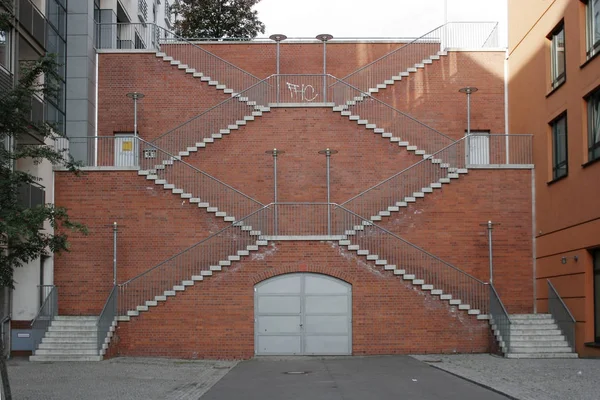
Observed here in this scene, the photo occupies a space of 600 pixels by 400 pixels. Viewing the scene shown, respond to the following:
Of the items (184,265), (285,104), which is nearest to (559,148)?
(285,104)

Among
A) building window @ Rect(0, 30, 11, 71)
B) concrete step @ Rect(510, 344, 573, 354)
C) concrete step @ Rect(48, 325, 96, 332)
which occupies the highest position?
building window @ Rect(0, 30, 11, 71)

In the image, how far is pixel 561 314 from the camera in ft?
81.5

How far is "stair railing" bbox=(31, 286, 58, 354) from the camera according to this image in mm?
25422

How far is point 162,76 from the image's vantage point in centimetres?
3234

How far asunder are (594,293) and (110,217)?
14888 millimetres

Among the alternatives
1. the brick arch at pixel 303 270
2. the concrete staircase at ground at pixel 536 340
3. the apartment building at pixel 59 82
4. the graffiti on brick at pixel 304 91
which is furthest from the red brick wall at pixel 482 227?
the apartment building at pixel 59 82

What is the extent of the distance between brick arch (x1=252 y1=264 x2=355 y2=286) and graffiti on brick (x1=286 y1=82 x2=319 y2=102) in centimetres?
815

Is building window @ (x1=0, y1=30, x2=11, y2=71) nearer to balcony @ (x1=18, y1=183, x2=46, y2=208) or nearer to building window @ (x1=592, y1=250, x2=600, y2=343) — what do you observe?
balcony @ (x1=18, y1=183, x2=46, y2=208)

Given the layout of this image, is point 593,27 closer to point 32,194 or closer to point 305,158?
point 305,158

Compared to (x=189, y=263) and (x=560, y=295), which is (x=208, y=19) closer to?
(x=189, y=263)

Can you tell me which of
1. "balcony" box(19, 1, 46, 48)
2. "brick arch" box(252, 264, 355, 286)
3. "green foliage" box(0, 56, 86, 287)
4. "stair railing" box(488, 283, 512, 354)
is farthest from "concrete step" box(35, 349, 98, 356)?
"stair railing" box(488, 283, 512, 354)

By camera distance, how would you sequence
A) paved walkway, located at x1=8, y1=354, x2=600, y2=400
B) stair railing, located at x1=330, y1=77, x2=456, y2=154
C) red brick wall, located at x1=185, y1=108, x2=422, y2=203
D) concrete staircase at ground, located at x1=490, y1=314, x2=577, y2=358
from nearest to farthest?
paved walkway, located at x1=8, y1=354, x2=600, y2=400, concrete staircase at ground, located at x1=490, y1=314, x2=577, y2=358, red brick wall, located at x1=185, y1=108, x2=422, y2=203, stair railing, located at x1=330, y1=77, x2=456, y2=154

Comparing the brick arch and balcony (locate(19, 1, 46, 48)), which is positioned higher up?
balcony (locate(19, 1, 46, 48))

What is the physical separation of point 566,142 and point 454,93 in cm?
789
